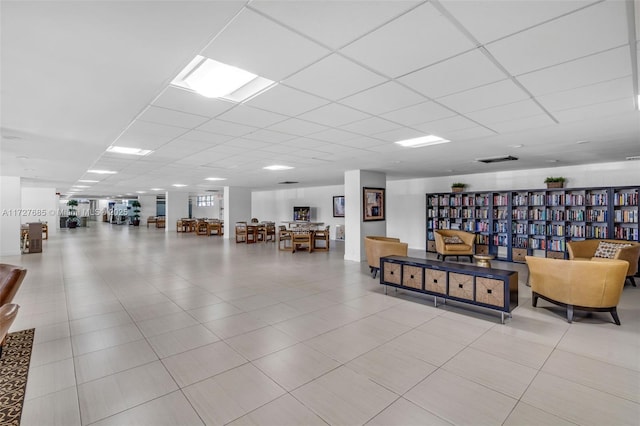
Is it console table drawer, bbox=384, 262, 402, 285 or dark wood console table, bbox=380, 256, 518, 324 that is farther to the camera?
console table drawer, bbox=384, 262, 402, 285

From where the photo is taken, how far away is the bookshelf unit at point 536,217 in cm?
677

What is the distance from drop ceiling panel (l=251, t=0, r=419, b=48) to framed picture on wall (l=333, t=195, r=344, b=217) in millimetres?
11172

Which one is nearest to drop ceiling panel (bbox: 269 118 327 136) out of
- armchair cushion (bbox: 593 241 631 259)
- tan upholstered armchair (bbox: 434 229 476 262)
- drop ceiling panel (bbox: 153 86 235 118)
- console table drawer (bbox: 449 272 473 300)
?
drop ceiling panel (bbox: 153 86 235 118)

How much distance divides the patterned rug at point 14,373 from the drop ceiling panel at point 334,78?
3140mm

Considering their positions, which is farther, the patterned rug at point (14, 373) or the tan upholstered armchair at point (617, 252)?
the tan upholstered armchair at point (617, 252)

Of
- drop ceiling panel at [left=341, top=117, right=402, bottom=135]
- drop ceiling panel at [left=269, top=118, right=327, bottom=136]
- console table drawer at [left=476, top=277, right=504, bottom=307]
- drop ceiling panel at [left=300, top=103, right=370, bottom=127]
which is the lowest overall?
console table drawer at [left=476, top=277, right=504, bottom=307]

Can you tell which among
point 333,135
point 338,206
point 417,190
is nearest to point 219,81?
point 333,135

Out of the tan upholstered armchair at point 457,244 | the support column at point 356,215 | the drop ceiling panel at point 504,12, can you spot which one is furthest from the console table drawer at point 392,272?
the tan upholstered armchair at point 457,244

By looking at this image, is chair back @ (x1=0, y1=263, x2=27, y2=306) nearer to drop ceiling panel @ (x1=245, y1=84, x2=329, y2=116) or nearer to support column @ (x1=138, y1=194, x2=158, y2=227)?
drop ceiling panel @ (x1=245, y1=84, x2=329, y2=116)

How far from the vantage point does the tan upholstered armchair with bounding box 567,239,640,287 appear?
539cm

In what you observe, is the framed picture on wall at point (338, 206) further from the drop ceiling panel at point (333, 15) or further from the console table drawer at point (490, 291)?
the drop ceiling panel at point (333, 15)

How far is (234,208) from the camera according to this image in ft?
46.0

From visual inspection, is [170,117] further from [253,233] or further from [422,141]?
[253,233]

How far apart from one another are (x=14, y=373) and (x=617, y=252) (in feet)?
27.4
